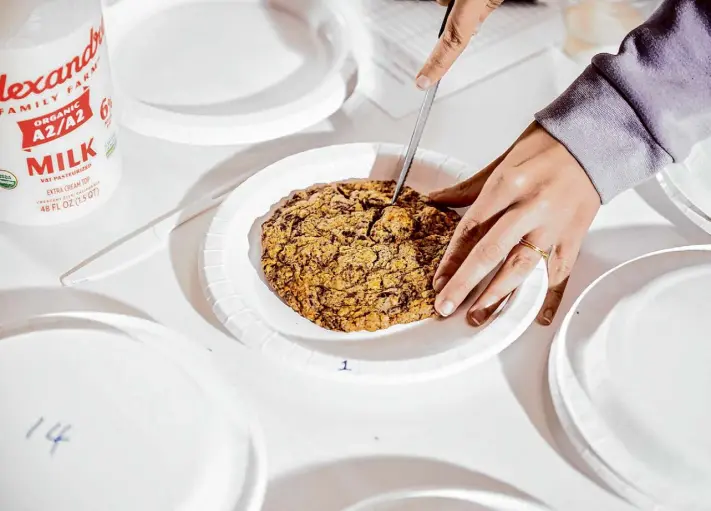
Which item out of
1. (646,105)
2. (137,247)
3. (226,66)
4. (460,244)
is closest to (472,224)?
(460,244)

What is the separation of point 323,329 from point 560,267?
29 centimetres

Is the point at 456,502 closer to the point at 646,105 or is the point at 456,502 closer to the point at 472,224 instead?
the point at 472,224

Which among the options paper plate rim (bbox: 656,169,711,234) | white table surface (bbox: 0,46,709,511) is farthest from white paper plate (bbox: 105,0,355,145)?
paper plate rim (bbox: 656,169,711,234)

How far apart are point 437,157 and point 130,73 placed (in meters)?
0.48

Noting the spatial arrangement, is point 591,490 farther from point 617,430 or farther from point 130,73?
point 130,73

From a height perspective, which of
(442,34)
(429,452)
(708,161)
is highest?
(442,34)

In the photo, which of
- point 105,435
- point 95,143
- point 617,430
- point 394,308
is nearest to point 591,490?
point 617,430

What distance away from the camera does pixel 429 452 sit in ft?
2.40

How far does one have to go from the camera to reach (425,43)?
120 cm

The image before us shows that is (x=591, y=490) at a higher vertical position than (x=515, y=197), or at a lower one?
lower

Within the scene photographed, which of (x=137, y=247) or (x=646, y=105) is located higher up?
(x=646, y=105)

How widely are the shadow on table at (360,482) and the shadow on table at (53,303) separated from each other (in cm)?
26

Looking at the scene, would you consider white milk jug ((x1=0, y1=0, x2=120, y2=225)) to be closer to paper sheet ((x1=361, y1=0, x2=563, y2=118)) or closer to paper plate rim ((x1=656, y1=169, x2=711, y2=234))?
paper sheet ((x1=361, y1=0, x2=563, y2=118))

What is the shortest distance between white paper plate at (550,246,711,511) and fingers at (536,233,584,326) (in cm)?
3
